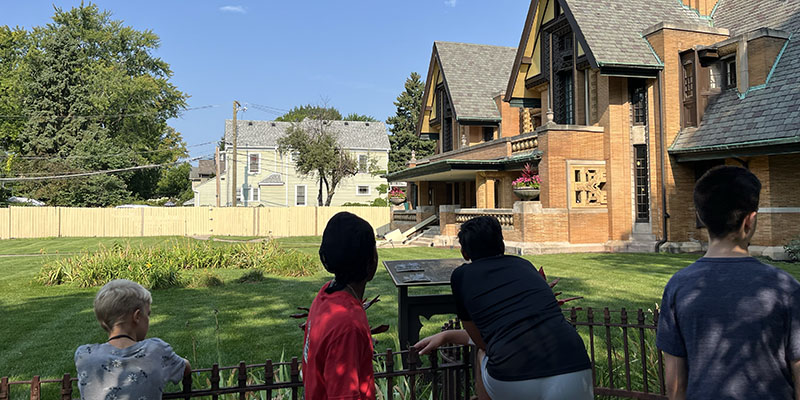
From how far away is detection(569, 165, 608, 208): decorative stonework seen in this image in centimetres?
1930

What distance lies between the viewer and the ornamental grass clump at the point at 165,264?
12.0 m

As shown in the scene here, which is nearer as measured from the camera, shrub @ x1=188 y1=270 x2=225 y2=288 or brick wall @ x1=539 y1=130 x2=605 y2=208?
shrub @ x1=188 y1=270 x2=225 y2=288

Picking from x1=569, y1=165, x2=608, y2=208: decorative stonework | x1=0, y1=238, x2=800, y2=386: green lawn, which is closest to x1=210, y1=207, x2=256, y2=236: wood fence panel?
x1=0, y1=238, x2=800, y2=386: green lawn

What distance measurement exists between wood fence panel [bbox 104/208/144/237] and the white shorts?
121 feet

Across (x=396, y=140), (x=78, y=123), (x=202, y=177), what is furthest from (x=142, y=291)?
(x=202, y=177)

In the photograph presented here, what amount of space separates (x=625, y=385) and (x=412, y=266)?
2.37 m

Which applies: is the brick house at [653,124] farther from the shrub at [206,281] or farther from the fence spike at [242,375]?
the fence spike at [242,375]

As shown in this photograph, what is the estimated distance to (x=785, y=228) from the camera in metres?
15.6

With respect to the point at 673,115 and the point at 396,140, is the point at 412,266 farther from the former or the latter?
the point at 396,140

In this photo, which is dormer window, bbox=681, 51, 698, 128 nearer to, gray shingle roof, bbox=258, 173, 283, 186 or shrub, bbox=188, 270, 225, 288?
shrub, bbox=188, 270, 225, 288

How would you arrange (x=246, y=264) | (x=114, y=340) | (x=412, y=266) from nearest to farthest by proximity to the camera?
(x=114, y=340) → (x=412, y=266) → (x=246, y=264)

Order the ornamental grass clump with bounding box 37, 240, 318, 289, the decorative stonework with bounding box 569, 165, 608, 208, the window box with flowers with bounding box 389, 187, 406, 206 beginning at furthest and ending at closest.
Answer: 1. the window box with flowers with bounding box 389, 187, 406, 206
2. the decorative stonework with bounding box 569, 165, 608, 208
3. the ornamental grass clump with bounding box 37, 240, 318, 289

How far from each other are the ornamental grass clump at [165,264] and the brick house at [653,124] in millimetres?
8660

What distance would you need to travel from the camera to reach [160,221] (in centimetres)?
3541
